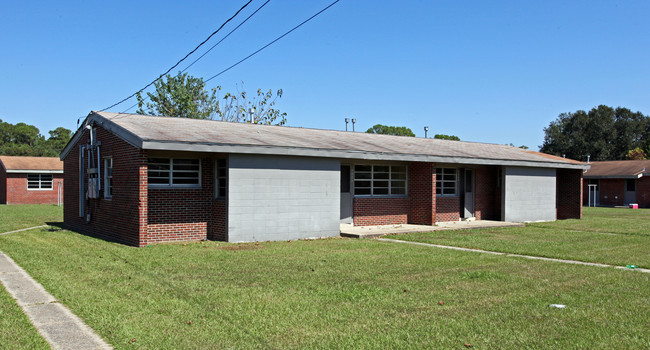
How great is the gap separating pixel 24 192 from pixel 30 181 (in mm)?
876

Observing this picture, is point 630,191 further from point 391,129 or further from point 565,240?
point 391,129

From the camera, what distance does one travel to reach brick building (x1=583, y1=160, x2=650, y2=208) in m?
39.6

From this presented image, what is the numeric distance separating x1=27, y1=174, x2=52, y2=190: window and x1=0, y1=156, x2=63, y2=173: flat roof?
79cm

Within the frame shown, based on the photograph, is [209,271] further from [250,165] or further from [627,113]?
[627,113]

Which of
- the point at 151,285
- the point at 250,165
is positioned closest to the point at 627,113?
the point at 250,165

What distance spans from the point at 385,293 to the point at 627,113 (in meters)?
79.7

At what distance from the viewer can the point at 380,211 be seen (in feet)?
63.5

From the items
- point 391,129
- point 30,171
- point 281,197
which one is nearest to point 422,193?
point 281,197

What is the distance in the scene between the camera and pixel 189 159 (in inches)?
599

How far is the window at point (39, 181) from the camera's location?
39.8m

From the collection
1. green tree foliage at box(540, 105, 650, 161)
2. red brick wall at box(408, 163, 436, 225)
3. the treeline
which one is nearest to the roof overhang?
red brick wall at box(408, 163, 436, 225)

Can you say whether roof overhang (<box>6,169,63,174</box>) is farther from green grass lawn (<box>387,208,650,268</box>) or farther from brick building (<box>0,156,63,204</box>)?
green grass lawn (<box>387,208,650,268</box>)

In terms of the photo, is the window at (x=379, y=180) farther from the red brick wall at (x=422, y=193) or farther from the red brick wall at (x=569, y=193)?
the red brick wall at (x=569, y=193)

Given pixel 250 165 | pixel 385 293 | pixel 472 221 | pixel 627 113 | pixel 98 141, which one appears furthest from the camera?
pixel 627 113
